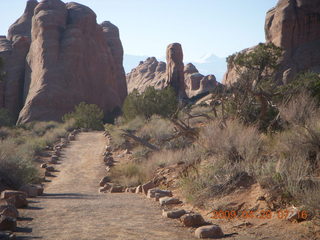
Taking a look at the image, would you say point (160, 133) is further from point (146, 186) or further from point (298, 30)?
point (298, 30)

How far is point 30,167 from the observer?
12.7 meters

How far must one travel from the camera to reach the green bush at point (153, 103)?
3136 centimetres

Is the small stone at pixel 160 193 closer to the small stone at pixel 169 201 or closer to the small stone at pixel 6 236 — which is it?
the small stone at pixel 169 201

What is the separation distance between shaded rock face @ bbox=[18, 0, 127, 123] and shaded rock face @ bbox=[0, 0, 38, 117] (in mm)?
2124

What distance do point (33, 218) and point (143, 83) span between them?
8414 cm

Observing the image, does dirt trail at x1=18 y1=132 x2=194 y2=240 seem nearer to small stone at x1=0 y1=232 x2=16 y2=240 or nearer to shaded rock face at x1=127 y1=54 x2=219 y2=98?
small stone at x1=0 y1=232 x2=16 y2=240

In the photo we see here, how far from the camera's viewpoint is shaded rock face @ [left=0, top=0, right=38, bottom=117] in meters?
52.1

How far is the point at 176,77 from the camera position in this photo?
64.4 meters

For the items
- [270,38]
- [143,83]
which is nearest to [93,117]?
[270,38]

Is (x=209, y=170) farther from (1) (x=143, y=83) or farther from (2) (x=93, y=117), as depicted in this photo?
(1) (x=143, y=83)

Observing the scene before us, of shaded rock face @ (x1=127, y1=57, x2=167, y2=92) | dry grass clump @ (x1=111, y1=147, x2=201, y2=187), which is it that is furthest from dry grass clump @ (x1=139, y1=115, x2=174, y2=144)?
shaded rock face @ (x1=127, y1=57, x2=167, y2=92)

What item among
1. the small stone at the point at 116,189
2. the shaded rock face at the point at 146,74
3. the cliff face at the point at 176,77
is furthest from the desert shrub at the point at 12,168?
the shaded rock face at the point at 146,74
